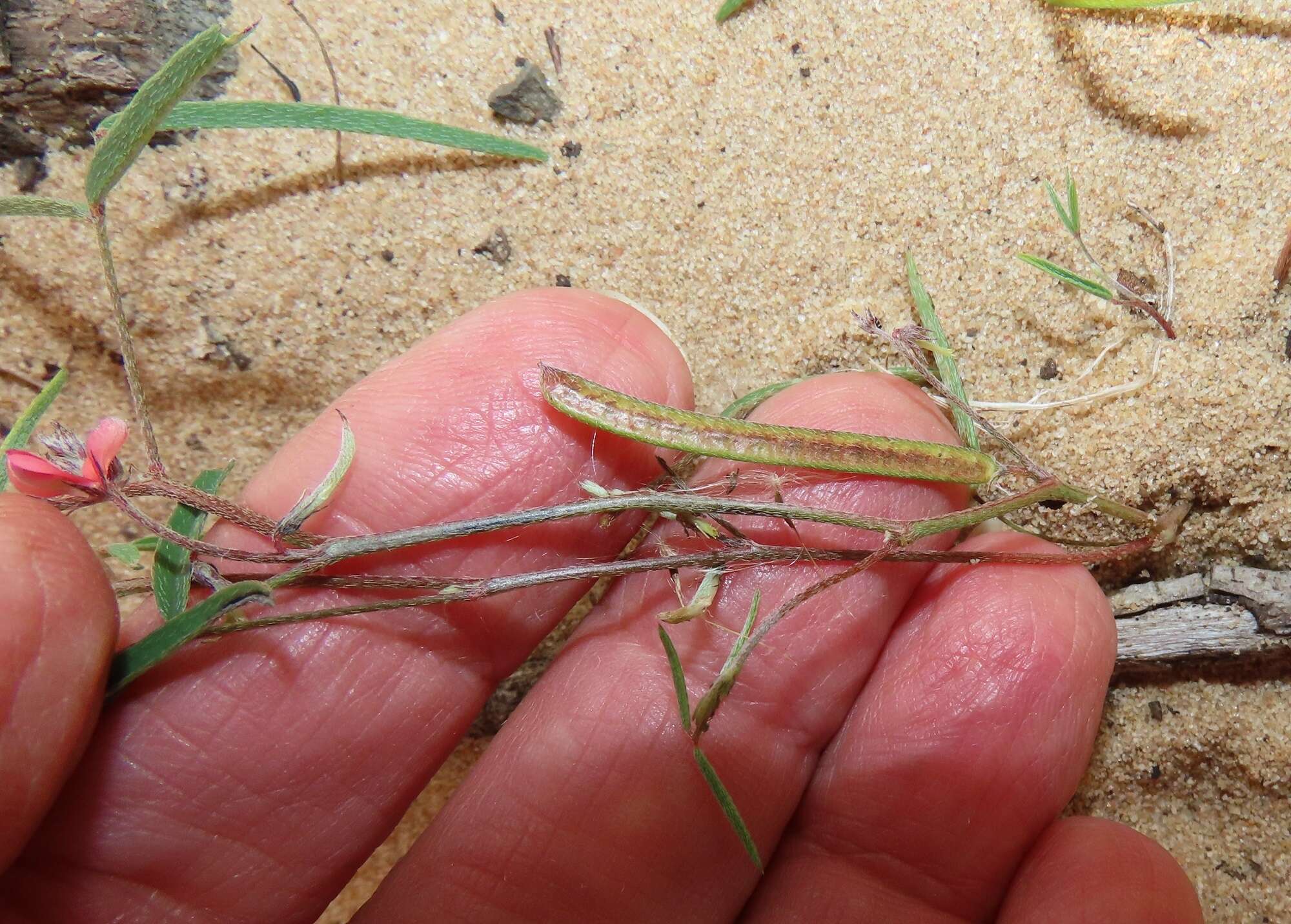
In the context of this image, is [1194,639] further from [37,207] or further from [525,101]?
[37,207]

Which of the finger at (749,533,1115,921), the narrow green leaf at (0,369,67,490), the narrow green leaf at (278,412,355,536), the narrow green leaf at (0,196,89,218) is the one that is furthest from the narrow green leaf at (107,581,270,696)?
the finger at (749,533,1115,921)

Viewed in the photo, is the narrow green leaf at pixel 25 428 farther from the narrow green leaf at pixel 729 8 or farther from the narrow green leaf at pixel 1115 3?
the narrow green leaf at pixel 1115 3

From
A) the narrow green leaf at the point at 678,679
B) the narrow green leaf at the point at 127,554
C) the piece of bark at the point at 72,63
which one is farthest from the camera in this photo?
the piece of bark at the point at 72,63

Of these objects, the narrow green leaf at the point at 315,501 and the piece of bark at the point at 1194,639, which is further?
the piece of bark at the point at 1194,639

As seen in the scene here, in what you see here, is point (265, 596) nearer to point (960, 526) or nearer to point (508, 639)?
point (508, 639)

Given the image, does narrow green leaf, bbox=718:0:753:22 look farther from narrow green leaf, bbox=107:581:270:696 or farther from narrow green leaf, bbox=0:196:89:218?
narrow green leaf, bbox=107:581:270:696

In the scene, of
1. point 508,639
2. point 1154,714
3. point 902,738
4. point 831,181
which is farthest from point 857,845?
point 831,181

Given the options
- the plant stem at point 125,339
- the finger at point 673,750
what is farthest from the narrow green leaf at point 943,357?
the plant stem at point 125,339
